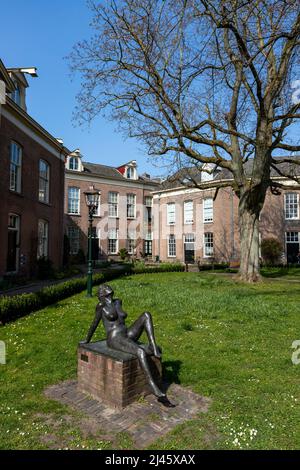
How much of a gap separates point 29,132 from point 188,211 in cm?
2146

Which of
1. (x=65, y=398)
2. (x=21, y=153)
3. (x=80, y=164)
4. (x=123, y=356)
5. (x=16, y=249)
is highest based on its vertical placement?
(x=80, y=164)

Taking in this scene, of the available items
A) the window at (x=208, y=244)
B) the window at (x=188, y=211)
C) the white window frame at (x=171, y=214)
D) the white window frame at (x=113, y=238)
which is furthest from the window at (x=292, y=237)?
the white window frame at (x=113, y=238)

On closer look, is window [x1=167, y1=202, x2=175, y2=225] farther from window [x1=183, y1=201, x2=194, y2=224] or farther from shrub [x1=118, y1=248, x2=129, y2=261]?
shrub [x1=118, y1=248, x2=129, y2=261]

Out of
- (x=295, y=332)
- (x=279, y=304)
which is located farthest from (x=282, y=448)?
(x=279, y=304)

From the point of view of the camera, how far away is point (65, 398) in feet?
14.3

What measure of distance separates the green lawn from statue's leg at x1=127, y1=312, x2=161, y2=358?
0.90 meters

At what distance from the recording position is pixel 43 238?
68.5ft

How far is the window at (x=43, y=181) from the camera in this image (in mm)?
20406

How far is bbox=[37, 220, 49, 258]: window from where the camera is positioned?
20.2 meters

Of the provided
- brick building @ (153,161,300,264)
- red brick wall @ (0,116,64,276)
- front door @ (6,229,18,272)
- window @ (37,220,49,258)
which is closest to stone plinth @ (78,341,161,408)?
red brick wall @ (0,116,64,276)

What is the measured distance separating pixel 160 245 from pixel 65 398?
3455 cm

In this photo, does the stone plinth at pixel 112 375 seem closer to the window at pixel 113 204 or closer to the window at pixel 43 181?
the window at pixel 43 181
